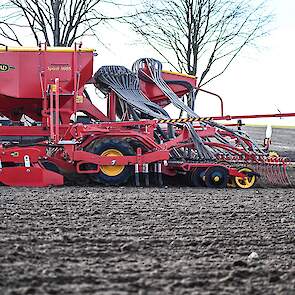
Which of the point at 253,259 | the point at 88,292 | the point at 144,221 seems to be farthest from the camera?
the point at 144,221

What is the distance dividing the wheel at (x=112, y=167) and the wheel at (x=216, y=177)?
147 cm

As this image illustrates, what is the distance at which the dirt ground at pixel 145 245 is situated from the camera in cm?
433

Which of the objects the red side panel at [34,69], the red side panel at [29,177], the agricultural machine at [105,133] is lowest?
the red side panel at [29,177]

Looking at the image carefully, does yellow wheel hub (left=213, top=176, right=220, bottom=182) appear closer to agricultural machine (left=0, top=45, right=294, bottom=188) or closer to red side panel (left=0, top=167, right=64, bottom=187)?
agricultural machine (left=0, top=45, right=294, bottom=188)

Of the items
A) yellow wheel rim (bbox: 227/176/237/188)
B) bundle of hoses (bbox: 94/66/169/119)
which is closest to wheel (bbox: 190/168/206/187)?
yellow wheel rim (bbox: 227/176/237/188)

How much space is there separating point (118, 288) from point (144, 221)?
3.02 metres

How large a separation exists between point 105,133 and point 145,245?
21.9 feet

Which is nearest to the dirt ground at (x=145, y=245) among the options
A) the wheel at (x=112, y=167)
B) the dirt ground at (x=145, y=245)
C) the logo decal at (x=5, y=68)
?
the dirt ground at (x=145, y=245)

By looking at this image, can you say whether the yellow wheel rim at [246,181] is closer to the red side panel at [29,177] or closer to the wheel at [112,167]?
the wheel at [112,167]

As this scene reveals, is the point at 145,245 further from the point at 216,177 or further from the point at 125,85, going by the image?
the point at 125,85

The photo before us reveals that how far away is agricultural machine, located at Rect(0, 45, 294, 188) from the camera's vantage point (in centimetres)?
1207

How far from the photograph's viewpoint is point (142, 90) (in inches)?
544

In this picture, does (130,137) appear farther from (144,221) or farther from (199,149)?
(144,221)

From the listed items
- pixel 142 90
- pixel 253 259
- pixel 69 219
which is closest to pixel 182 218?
pixel 69 219
